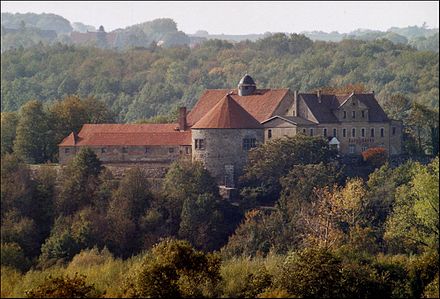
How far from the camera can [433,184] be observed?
43.6 meters

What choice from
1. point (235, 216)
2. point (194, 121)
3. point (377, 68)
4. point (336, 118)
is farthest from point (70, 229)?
point (377, 68)

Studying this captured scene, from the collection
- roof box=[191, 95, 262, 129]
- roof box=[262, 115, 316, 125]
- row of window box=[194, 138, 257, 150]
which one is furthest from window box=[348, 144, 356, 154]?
row of window box=[194, 138, 257, 150]

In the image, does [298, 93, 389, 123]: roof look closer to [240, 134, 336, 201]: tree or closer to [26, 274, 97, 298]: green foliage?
[240, 134, 336, 201]: tree

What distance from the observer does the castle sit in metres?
51.6

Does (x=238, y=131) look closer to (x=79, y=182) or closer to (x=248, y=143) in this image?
(x=248, y=143)

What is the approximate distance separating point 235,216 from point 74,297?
23.3m

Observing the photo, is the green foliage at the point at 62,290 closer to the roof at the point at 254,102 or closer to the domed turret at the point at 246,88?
the roof at the point at 254,102

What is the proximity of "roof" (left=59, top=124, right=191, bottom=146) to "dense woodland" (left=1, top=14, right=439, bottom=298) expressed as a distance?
2.00m

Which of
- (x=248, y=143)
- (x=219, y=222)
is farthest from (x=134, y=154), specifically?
(x=219, y=222)

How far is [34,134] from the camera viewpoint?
5491cm

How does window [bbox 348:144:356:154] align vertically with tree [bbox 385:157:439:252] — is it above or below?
above

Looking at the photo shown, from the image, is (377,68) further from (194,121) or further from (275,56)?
(194,121)

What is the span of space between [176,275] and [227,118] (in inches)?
923

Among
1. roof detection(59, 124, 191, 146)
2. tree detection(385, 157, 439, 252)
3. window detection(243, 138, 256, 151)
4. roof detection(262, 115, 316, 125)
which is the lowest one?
tree detection(385, 157, 439, 252)
